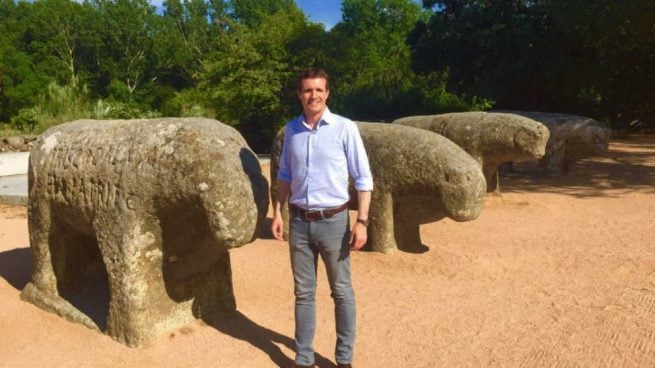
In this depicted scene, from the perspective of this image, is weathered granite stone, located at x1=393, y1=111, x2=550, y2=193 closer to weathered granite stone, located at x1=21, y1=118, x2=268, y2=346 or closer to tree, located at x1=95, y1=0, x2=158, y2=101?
weathered granite stone, located at x1=21, y1=118, x2=268, y2=346

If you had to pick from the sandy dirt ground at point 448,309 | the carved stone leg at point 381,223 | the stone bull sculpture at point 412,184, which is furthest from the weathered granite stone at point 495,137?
the carved stone leg at point 381,223

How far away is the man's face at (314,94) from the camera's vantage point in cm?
317

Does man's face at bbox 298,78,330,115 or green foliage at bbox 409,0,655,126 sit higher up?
green foliage at bbox 409,0,655,126

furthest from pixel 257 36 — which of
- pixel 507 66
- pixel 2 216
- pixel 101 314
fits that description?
pixel 101 314

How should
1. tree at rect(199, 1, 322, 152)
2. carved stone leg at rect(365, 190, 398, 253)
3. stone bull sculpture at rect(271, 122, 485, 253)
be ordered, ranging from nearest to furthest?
stone bull sculpture at rect(271, 122, 485, 253)
carved stone leg at rect(365, 190, 398, 253)
tree at rect(199, 1, 322, 152)

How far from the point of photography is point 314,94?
3.17 meters

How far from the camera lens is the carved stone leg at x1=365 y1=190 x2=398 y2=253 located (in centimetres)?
592

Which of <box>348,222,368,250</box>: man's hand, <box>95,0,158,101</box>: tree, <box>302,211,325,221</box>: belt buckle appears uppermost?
<box>95,0,158,101</box>: tree

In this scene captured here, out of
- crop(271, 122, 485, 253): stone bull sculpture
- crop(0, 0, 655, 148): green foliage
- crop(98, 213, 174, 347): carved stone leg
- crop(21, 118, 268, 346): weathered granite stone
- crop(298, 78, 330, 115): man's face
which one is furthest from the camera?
crop(0, 0, 655, 148): green foliage

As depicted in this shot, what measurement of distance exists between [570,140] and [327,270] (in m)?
9.34

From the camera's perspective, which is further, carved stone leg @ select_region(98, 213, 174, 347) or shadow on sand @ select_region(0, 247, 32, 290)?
shadow on sand @ select_region(0, 247, 32, 290)

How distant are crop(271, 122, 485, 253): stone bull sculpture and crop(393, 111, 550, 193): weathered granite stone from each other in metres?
2.61

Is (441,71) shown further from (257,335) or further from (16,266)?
(257,335)

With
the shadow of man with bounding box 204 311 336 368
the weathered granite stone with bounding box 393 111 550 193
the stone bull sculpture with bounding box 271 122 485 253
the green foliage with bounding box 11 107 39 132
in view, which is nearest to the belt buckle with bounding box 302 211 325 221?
the shadow of man with bounding box 204 311 336 368
